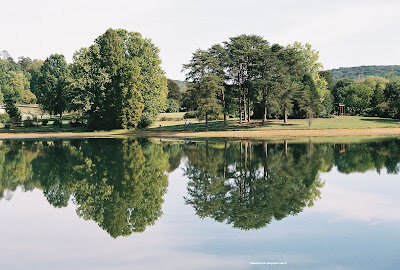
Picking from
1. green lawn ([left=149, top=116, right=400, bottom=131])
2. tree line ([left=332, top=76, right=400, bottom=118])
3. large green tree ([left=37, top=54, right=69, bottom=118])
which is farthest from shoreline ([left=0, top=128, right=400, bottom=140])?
large green tree ([left=37, top=54, right=69, bottom=118])

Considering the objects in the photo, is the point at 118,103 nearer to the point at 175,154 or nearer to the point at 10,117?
the point at 10,117

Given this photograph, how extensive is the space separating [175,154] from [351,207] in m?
24.4

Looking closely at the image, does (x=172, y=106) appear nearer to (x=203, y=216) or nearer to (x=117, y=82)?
(x=117, y=82)

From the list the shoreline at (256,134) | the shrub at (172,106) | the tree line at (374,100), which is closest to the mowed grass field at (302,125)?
the shoreline at (256,134)

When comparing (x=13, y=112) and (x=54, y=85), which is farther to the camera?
(x=54, y=85)

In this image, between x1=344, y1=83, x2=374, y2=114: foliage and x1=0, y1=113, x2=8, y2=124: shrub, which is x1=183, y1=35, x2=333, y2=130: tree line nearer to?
x1=344, y1=83, x2=374, y2=114: foliage

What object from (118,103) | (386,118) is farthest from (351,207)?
(386,118)

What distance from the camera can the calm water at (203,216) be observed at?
466 inches

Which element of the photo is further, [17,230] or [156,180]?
[156,180]

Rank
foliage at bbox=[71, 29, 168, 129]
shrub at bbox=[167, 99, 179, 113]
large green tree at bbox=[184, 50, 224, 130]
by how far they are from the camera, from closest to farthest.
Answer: large green tree at bbox=[184, 50, 224, 130]
foliage at bbox=[71, 29, 168, 129]
shrub at bbox=[167, 99, 179, 113]

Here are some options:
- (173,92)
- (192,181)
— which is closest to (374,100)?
(173,92)

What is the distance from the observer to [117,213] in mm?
17078

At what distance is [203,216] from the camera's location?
16672mm

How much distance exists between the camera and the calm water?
11844 millimetres
